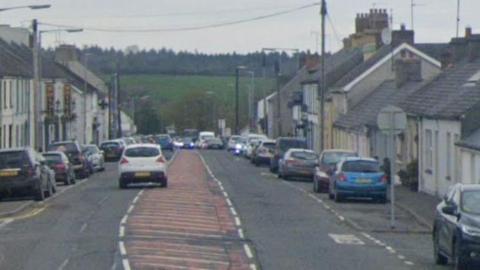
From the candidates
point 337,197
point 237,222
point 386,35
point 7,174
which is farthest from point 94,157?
point 237,222

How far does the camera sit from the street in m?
23.9

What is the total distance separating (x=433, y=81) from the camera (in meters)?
52.1

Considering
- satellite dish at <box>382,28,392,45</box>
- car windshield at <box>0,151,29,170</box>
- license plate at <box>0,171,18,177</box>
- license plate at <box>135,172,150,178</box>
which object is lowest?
license plate at <box>135,172,150,178</box>

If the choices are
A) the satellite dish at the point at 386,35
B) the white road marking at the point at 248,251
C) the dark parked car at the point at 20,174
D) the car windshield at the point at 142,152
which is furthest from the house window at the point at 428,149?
the satellite dish at the point at 386,35

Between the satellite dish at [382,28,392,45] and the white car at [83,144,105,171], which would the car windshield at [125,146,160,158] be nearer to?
the white car at [83,144,105,171]

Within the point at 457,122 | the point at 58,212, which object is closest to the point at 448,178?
the point at 457,122

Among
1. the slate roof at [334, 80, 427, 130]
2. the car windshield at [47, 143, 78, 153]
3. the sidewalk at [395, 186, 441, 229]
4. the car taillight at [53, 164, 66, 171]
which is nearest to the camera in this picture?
the sidewalk at [395, 186, 441, 229]

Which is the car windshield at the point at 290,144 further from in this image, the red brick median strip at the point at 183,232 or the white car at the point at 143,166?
the red brick median strip at the point at 183,232

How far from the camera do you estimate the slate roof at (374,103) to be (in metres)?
60.2

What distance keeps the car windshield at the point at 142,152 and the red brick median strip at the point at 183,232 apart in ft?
5.39

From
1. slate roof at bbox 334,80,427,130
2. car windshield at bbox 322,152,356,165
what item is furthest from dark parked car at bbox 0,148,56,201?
slate roof at bbox 334,80,427,130

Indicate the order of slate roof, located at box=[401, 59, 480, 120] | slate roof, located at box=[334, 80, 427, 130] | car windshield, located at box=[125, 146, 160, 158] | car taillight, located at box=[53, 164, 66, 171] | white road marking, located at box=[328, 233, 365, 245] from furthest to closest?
slate roof, located at box=[334, 80, 427, 130]
car taillight, located at box=[53, 164, 66, 171]
car windshield, located at box=[125, 146, 160, 158]
slate roof, located at box=[401, 59, 480, 120]
white road marking, located at box=[328, 233, 365, 245]

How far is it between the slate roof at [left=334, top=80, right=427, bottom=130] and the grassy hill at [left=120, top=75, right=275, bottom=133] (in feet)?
304

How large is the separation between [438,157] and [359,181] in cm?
408
